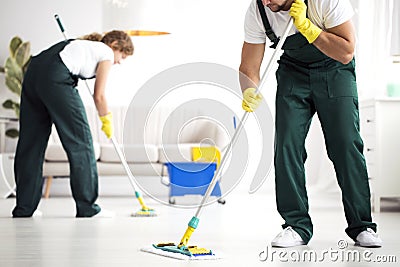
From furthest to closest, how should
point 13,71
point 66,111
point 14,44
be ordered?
point 14,44, point 13,71, point 66,111

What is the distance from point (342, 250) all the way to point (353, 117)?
459 mm

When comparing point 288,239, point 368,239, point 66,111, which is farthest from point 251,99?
point 66,111

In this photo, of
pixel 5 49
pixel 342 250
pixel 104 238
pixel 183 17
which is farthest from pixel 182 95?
pixel 342 250

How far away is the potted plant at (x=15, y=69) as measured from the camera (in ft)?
20.9

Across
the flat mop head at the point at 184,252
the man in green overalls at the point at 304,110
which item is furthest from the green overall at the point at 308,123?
the flat mop head at the point at 184,252

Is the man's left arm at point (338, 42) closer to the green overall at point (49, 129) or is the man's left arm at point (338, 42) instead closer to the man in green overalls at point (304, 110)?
the man in green overalls at point (304, 110)

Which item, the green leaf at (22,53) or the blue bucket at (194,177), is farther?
the green leaf at (22,53)

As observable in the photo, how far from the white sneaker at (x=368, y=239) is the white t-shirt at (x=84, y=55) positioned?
5.88ft

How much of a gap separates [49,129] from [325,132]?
1.85 m

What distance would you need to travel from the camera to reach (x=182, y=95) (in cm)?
679

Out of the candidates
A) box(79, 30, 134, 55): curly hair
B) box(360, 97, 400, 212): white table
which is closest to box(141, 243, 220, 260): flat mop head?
box(79, 30, 134, 55): curly hair

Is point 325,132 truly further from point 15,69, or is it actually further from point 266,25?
point 15,69

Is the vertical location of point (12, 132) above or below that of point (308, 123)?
below

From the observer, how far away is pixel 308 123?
9.29 feet
